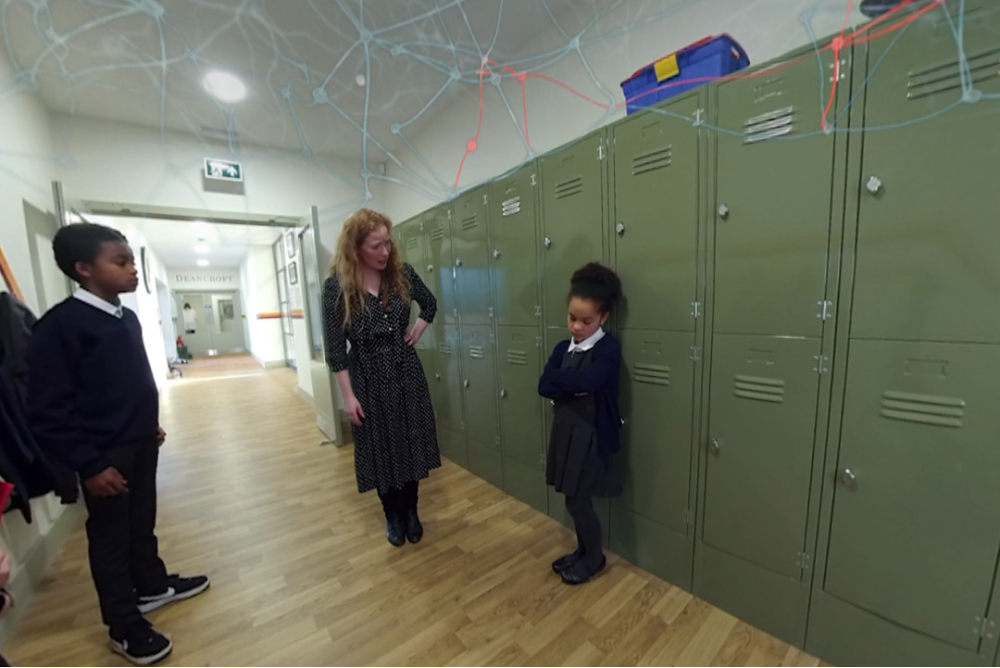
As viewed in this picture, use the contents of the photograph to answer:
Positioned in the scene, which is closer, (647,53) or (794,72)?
(794,72)

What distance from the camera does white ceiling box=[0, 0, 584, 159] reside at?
1183 mm

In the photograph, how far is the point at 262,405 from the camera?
15.8 ft

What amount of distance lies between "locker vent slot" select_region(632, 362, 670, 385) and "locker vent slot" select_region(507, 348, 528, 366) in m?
0.65

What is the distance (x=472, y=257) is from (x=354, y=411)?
1.19m

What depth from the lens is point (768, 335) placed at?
1.21m

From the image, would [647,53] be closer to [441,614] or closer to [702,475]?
[702,475]

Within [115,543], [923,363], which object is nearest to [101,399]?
[115,543]

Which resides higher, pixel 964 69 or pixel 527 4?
pixel 527 4

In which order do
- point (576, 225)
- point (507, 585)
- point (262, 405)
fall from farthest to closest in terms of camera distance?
point (262, 405), point (576, 225), point (507, 585)

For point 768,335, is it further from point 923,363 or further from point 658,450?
point 658,450

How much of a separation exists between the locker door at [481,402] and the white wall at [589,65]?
3.57 feet

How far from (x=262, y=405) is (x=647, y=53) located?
5.38 m

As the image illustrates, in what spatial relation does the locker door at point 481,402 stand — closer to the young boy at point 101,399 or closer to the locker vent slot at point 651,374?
the locker vent slot at point 651,374

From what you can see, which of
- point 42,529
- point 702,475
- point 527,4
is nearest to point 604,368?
point 702,475
